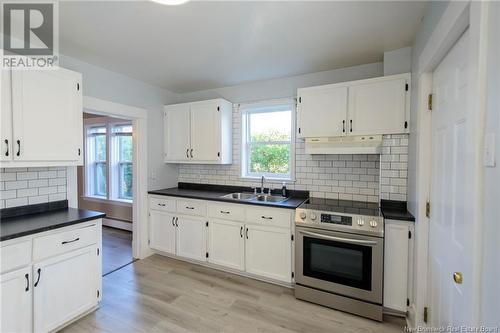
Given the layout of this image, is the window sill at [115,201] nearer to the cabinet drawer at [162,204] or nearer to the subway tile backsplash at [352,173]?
the cabinet drawer at [162,204]

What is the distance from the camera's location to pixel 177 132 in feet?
12.0

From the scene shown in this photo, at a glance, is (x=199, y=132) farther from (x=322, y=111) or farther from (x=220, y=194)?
(x=322, y=111)

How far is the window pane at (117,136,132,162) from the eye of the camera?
486 cm

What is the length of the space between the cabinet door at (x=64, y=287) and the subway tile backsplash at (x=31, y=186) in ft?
2.44

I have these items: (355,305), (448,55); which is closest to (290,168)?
(355,305)

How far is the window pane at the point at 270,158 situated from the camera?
3.36 metres

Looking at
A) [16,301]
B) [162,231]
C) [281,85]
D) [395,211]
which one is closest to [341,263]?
[395,211]

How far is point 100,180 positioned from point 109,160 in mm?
649

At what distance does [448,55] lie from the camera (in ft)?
4.95

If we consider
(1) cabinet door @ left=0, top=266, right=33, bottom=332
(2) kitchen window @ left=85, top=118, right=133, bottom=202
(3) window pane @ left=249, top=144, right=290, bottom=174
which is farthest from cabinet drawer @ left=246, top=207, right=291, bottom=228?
(2) kitchen window @ left=85, top=118, right=133, bottom=202

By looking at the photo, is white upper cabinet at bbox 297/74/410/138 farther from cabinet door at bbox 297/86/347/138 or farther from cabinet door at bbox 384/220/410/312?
cabinet door at bbox 384/220/410/312

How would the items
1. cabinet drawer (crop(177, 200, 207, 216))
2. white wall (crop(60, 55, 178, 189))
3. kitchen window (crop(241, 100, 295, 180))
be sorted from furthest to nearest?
kitchen window (crop(241, 100, 295, 180))
cabinet drawer (crop(177, 200, 207, 216))
white wall (crop(60, 55, 178, 189))

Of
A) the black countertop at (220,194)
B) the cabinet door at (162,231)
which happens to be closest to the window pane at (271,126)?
the black countertop at (220,194)

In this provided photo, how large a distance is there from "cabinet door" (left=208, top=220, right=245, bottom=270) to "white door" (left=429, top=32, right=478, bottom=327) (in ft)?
5.99
